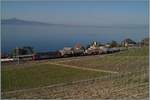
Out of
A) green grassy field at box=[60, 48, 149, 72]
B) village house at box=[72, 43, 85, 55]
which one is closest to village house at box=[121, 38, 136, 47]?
village house at box=[72, 43, 85, 55]

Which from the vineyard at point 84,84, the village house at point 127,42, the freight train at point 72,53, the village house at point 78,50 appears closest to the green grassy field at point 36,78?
the vineyard at point 84,84

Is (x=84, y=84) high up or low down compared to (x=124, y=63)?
down

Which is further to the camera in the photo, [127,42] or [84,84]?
[127,42]

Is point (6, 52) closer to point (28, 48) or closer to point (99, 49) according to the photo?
point (28, 48)

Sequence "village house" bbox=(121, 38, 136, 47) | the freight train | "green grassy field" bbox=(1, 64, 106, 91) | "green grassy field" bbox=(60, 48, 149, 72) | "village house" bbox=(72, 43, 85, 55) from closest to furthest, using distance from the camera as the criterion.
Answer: "green grassy field" bbox=(1, 64, 106, 91) → "green grassy field" bbox=(60, 48, 149, 72) → the freight train → "village house" bbox=(72, 43, 85, 55) → "village house" bbox=(121, 38, 136, 47)

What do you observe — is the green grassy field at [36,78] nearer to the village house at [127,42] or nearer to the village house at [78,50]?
the village house at [78,50]

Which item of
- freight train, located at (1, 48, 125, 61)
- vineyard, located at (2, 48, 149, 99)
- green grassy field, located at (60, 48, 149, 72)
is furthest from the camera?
freight train, located at (1, 48, 125, 61)

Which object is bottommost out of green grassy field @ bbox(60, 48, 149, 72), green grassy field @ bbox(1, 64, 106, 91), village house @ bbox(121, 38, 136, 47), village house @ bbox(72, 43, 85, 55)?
green grassy field @ bbox(1, 64, 106, 91)

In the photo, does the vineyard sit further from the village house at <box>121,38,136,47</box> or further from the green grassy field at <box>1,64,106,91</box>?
the village house at <box>121,38,136,47</box>

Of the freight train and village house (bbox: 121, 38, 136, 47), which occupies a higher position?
village house (bbox: 121, 38, 136, 47)

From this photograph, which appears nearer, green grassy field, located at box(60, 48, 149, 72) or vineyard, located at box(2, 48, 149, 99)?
vineyard, located at box(2, 48, 149, 99)

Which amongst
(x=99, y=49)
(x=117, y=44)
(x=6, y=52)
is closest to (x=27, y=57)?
(x=6, y=52)

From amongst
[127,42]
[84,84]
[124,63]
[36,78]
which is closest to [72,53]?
[127,42]

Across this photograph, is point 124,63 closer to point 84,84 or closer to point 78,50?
point 84,84
